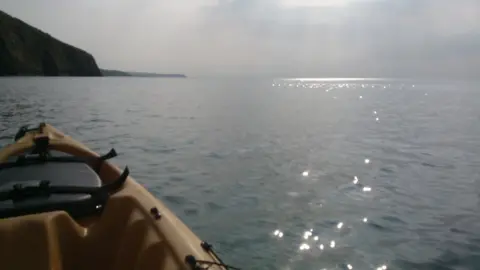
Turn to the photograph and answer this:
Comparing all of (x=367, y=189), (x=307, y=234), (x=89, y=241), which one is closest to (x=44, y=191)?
(x=89, y=241)

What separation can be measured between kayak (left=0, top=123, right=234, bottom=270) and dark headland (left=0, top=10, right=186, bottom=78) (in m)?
111

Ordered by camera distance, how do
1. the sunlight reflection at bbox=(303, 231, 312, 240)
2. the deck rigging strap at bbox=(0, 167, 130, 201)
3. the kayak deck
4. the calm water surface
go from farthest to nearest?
the sunlight reflection at bbox=(303, 231, 312, 240) → the calm water surface → the deck rigging strap at bbox=(0, 167, 130, 201) → the kayak deck

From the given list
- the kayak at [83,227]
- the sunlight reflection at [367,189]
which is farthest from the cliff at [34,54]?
the kayak at [83,227]

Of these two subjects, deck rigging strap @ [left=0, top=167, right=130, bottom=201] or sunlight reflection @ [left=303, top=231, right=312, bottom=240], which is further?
sunlight reflection @ [left=303, top=231, right=312, bottom=240]

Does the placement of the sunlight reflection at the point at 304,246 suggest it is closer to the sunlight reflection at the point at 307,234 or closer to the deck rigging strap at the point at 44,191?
the sunlight reflection at the point at 307,234

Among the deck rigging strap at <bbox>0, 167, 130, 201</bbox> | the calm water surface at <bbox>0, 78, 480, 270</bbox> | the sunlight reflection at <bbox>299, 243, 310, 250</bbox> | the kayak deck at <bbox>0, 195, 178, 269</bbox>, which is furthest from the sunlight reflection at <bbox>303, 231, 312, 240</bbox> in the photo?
the deck rigging strap at <bbox>0, 167, 130, 201</bbox>

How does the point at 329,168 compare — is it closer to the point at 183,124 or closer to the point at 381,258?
the point at 381,258

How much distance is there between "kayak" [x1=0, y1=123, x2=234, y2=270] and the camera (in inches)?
149

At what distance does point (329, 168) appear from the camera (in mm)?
12836

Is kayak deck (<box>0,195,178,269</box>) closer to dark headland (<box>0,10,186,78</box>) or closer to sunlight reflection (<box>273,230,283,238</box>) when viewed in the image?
sunlight reflection (<box>273,230,283,238</box>)

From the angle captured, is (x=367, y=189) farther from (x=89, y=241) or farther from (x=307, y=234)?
(x=89, y=241)

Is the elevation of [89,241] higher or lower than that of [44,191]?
lower

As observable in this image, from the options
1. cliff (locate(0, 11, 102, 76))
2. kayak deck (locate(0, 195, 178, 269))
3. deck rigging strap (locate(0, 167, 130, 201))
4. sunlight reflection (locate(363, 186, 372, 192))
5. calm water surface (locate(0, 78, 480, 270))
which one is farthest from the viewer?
cliff (locate(0, 11, 102, 76))

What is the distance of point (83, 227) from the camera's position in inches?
182
